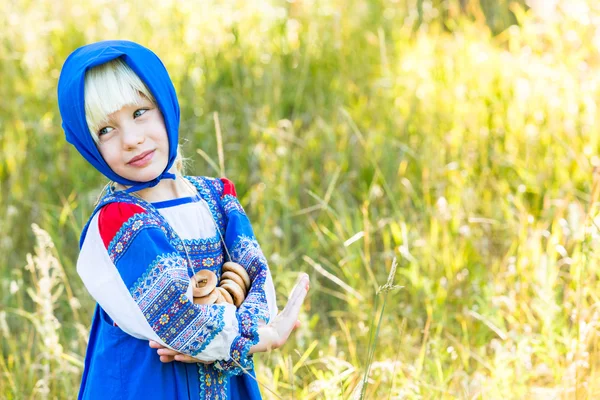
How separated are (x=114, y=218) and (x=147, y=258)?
0.12 metres

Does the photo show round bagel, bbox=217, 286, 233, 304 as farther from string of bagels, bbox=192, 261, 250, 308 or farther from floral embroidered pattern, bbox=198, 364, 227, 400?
floral embroidered pattern, bbox=198, 364, 227, 400

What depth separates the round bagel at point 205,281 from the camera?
5.77ft

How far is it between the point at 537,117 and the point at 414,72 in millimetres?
792

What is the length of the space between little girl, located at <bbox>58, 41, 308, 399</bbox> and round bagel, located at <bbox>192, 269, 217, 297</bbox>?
0.03m

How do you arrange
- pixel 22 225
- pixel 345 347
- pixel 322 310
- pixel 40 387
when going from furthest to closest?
pixel 22 225 < pixel 322 310 < pixel 345 347 < pixel 40 387

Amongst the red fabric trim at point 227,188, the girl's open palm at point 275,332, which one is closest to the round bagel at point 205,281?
the girl's open palm at point 275,332

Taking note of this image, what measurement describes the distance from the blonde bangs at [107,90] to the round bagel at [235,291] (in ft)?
1.44

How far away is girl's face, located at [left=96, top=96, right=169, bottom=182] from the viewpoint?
5.75 ft

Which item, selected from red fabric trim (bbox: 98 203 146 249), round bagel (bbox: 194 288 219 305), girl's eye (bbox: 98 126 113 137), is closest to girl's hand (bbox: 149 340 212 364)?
round bagel (bbox: 194 288 219 305)

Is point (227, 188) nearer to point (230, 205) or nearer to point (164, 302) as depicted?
point (230, 205)

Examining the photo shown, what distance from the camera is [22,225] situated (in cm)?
375

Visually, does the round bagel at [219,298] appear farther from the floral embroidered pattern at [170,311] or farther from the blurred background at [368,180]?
the blurred background at [368,180]

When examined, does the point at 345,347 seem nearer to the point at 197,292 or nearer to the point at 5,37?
the point at 197,292

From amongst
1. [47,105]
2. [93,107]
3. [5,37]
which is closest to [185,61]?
[47,105]
